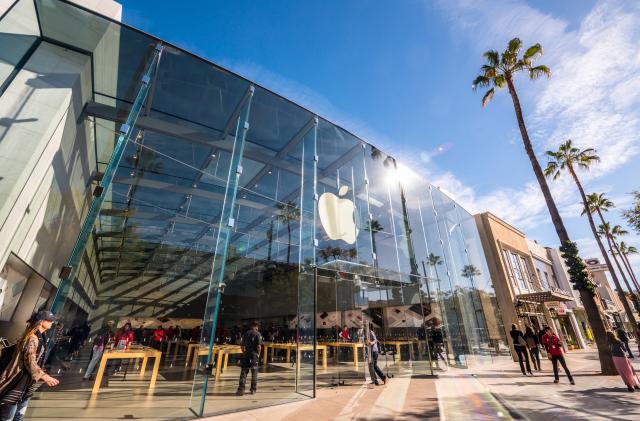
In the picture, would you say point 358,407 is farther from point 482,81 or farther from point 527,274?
point 527,274

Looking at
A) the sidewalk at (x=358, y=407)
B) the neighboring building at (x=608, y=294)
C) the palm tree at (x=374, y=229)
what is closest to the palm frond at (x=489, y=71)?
the palm tree at (x=374, y=229)

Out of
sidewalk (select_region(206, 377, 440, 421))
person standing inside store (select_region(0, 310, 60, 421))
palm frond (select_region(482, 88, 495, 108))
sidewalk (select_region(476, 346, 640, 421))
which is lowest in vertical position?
sidewalk (select_region(206, 377, 440, 421))

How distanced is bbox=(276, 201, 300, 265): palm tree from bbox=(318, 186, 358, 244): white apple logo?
95 cm

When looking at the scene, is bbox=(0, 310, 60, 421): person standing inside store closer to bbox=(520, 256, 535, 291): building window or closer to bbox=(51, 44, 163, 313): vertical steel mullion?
bbox=(51, 44, 163, 313): vertical steel mullion

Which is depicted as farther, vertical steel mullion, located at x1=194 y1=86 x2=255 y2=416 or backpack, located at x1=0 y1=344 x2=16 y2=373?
vertical steel mullion, located at x1=194 y1=86 x2=255 y2=416

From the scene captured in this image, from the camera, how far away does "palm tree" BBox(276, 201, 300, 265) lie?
9.32 meters

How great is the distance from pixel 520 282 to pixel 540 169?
470 inches

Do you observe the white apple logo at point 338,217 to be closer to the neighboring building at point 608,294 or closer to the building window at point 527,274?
the building window at point 527,274

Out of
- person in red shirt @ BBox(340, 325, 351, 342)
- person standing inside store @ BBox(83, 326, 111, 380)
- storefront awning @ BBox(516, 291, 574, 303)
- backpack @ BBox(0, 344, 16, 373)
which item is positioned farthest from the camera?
storefront awning @ BBox(516, 291, 574, 303)

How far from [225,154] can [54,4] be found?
4.70 metres

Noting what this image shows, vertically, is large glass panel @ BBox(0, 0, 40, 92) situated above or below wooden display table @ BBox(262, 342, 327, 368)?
above

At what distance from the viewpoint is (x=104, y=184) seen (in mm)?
5164

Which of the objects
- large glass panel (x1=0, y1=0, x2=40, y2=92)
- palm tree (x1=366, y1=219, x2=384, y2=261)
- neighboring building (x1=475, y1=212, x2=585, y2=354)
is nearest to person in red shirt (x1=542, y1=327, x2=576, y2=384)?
palm tree (x1=366, y1=219, x2=384, y2=261)

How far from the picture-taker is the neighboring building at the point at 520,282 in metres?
16.3
